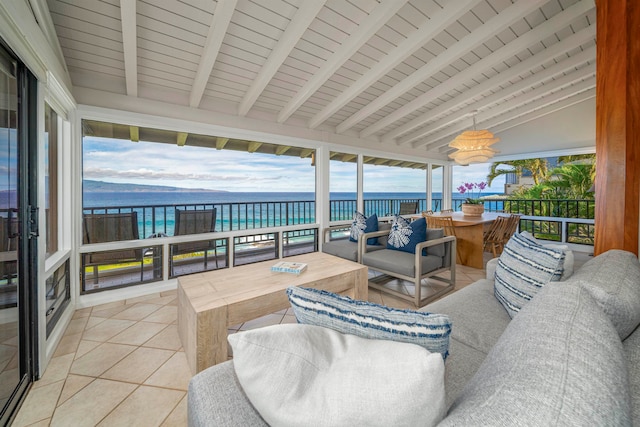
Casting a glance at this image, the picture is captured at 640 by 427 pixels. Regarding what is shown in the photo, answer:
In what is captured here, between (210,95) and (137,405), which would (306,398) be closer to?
(137,405)

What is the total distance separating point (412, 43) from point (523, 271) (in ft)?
7.11

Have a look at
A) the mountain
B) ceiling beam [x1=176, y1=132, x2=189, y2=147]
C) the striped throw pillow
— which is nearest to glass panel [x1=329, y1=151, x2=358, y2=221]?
ceiling beam [x1=176, y1=132, x2=189, y2=147]

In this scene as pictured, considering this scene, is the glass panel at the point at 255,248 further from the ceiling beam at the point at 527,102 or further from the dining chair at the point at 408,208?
the ceiling beam at the point at 527,102

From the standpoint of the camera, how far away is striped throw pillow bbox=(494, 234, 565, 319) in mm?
1349

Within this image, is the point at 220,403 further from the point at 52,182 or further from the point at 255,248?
the point at 255,248

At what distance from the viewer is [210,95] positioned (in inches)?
128

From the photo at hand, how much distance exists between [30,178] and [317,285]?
202 centimetres

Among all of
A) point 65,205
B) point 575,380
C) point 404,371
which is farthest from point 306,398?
point 65,205

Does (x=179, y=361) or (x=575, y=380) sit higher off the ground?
(x=575, y=380)

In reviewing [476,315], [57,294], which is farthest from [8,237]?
[476,315]

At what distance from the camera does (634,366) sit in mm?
756

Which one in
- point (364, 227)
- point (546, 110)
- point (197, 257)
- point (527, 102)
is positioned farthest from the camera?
point (546, 110)

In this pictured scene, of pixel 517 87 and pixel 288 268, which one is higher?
pixel 517 87

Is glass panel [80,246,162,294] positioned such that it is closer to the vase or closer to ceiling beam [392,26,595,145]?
ceiling beam [392,26,595,145]
